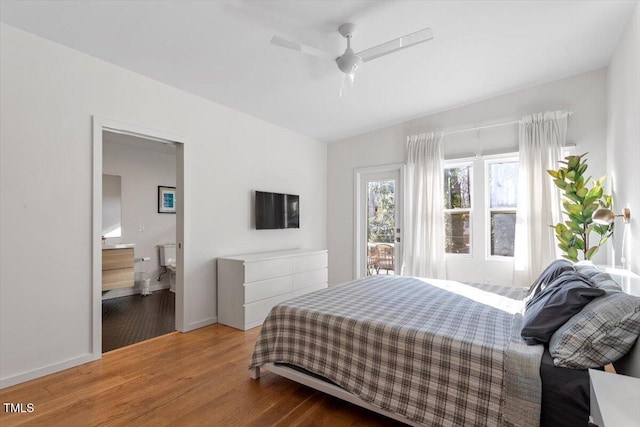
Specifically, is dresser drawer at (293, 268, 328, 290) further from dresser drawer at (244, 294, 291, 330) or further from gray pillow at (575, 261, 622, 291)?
gray pillow at (575, 261, 622, 291)

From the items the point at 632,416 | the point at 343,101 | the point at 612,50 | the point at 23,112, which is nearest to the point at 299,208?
the point at 343,101

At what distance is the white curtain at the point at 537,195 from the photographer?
369cm

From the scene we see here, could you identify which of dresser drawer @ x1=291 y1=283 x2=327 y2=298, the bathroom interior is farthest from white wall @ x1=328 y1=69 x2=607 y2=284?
the bathroom interior

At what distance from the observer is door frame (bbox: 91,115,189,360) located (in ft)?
9.07

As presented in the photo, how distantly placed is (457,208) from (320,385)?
3.27m

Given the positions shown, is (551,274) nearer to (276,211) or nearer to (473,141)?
(473,141)

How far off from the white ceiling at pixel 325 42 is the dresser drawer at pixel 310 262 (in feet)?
6.61

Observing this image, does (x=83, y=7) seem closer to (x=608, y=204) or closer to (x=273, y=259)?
(x=273, y=259)

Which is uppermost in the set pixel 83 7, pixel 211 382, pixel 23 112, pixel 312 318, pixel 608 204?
pixel 83 7

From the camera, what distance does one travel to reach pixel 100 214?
2818 millimetres

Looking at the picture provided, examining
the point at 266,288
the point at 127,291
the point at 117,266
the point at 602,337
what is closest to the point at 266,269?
the point at 266,288

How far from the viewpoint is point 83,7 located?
2.21 m

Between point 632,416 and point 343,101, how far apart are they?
3.75m

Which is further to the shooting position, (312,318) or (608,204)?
(608,204)
